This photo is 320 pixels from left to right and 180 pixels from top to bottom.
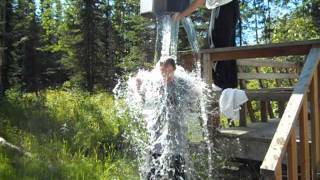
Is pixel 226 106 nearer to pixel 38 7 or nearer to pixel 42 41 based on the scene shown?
pixel 42 41

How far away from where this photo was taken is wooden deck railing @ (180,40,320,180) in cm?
257

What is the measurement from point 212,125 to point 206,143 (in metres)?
0.19

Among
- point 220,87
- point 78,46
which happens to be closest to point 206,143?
point 220,87

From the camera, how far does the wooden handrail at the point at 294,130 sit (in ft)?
8.15

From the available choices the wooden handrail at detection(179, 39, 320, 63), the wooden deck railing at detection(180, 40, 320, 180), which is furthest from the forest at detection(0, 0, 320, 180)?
the wooden deck railing at detection(180, 40, 320, 180)

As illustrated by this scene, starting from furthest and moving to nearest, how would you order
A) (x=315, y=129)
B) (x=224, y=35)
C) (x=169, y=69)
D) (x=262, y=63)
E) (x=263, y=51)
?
1. (x=262, y=63)
2. (x=224, y=35)
3. (x=263, y=51)
4. (x=169, y=69)
5. (x=315, y=129)

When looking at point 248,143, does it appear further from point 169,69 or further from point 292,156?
point 292,156

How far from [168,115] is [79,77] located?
16.5 m

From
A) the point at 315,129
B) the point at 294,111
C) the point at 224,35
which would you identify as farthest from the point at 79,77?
the point at 294,111

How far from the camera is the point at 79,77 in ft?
64.8

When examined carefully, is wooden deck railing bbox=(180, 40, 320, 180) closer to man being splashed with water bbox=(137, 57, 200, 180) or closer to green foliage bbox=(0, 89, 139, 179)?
man being splashed with water bbox=(137, 57, 200, 180)

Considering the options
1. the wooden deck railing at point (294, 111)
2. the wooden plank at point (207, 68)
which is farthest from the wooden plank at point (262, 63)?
the wooden deck railing at point (294, 111)

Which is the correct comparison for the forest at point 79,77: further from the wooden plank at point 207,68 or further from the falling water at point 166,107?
the falling water at point 166,107

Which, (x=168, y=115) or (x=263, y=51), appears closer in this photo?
(x=168, y=115)
